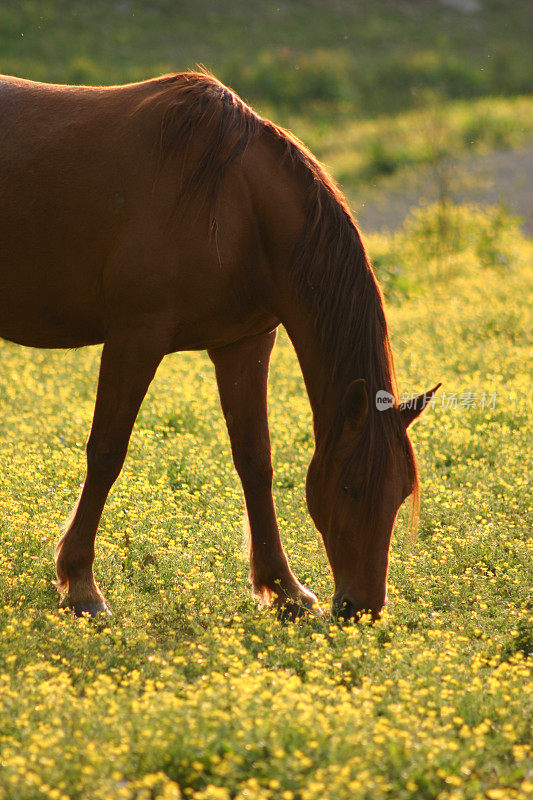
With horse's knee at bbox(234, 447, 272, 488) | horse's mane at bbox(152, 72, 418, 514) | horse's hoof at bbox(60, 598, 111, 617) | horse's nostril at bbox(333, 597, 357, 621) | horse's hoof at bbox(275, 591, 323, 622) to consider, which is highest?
horse's mane at bbox(152, 72, 418, 514)

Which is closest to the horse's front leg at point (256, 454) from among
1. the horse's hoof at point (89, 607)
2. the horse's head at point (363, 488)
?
the horse's head at point (363, 488)

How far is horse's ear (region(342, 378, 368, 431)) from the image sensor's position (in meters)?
3.78

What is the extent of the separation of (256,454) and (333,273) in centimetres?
112

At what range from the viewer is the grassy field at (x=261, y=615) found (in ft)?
9.28

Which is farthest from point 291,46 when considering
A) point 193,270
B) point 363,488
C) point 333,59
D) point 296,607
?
point 363,488

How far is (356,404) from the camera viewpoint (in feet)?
12.7

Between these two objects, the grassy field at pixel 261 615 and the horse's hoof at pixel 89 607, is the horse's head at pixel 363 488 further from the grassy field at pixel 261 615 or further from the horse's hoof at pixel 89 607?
the horse's hoof at pixel 89 607

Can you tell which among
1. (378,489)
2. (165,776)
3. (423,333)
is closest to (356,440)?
(378,489)

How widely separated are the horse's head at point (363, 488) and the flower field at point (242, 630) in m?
0.21

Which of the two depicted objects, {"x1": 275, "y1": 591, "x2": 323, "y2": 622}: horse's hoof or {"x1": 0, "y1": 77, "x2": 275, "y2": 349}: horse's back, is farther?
{"x1": 275, "y1": 591, "x2": 323, "y2": 622}: horse's hoof

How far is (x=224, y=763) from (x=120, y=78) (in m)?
32.0

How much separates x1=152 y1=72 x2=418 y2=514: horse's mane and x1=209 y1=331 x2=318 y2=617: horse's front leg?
61cm

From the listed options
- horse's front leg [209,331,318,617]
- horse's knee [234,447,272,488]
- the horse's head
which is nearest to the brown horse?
the horse's head

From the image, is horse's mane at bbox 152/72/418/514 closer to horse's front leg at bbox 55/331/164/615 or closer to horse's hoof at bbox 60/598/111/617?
horse's front leg at bbox 55/331/164/615
